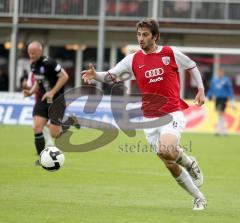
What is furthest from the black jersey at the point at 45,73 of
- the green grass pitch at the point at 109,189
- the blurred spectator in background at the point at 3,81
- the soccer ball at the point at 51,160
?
the blurred spectator in background at the point at 3,81

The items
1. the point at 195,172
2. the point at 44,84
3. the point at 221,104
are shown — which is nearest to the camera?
the point at 195,172

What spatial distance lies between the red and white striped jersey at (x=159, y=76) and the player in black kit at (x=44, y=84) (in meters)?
5.85

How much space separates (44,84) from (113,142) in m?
7.77

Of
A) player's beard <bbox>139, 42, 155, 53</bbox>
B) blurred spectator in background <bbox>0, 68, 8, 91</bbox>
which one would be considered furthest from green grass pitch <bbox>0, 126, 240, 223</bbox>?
blurred spectator in background <bbox>0, 68, 8, 91</bbox>

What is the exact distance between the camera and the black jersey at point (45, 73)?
1705 cm

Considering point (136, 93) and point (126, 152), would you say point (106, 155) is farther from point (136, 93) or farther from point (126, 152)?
point (136, 93)

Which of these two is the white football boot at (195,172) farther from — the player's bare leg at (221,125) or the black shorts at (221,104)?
the black shorts at (221,104)

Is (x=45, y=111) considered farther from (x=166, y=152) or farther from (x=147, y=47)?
(x=166, y=152)

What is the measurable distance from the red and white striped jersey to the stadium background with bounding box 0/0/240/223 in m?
1.35

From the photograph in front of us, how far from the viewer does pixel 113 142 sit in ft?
81.1

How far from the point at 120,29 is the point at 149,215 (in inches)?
1204

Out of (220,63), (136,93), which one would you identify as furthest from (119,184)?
(220,63)

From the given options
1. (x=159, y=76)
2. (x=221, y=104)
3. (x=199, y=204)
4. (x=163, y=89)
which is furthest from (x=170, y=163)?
(x=221, y=104)

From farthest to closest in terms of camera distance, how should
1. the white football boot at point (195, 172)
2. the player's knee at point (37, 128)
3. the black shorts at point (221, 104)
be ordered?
1. the black shorts at point (221, 104)
2. the player's knee at point (37, 128)
3. the white football boot at point (195, 172)
